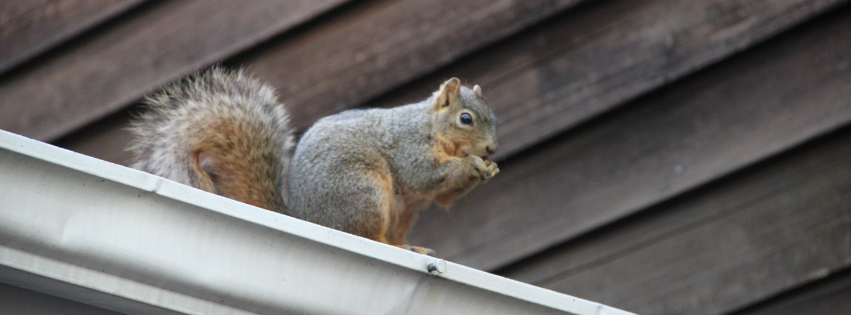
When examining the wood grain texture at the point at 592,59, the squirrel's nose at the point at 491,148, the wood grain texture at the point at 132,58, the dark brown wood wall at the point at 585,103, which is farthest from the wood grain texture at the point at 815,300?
the wood grain texture at the point at 132,58

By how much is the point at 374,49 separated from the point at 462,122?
1.15 ft

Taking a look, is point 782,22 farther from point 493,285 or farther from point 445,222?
point 493,285

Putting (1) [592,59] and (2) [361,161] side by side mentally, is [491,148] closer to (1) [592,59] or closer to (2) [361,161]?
(2) [361,161]

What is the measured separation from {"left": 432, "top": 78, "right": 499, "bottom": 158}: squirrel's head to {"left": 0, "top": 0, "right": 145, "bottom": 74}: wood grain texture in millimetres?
728

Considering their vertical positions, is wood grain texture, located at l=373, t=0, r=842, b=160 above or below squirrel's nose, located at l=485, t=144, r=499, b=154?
above

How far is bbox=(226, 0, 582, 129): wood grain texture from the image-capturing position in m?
1.51

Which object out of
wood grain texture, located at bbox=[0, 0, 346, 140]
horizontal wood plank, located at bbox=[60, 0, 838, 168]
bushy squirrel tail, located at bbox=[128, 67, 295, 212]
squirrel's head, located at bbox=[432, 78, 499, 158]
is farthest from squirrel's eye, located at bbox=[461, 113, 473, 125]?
wood grain texture, located at bbox=[0, 0, 346, 140]

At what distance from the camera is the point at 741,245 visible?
1.49 metres

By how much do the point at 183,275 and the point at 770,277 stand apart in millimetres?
1222

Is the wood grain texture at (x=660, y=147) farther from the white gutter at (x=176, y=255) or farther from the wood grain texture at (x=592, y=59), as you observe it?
the white gutter at (x=176, y=255)

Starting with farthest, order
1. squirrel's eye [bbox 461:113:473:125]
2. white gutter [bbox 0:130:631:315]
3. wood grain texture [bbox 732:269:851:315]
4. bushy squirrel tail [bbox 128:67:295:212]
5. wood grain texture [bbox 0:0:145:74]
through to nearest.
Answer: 1. wood grain texture [bbox 0:0:145:74]
2. wood grain texture [bbox 732:269:851:315]
3. squirrel's eye [bbox 461:113:473:125]
4. bushy squirrel tail [bbox 128:67:295:212]
5. white gutter [bbox 0:130:631:315]

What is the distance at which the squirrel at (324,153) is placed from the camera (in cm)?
111

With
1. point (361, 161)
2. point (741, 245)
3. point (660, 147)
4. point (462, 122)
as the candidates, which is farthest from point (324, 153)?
point (741, 245)

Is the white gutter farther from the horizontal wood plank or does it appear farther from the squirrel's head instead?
the horizontal wood plank
